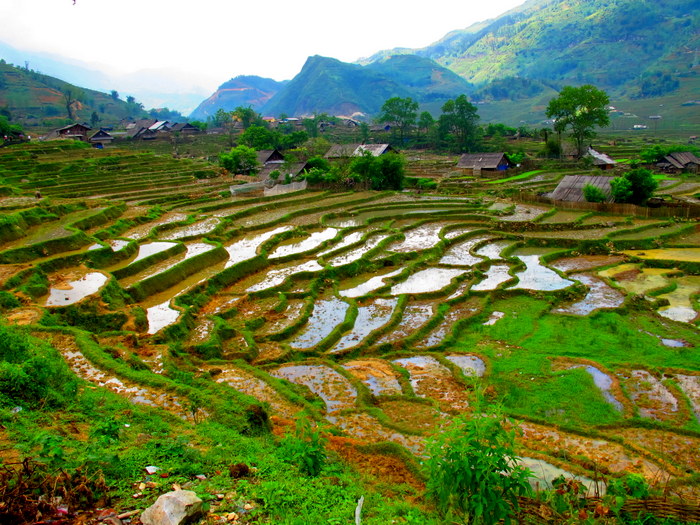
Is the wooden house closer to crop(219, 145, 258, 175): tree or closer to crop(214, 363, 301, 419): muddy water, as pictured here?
crop(219, 145, 258, 175): tree

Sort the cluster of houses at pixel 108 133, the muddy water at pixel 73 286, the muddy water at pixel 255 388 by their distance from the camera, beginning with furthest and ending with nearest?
the cluster of houses at pixel 108 133 → the muddy water at pixel 73 286 → the muddy water at pixel 255 388

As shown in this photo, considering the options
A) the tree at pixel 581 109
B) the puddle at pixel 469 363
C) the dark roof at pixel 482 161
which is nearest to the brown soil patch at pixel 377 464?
the puddle at pixel 469 363

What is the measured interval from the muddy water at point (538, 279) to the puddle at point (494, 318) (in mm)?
2197

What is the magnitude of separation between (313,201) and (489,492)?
28051mm

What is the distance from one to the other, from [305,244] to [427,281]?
6.88m

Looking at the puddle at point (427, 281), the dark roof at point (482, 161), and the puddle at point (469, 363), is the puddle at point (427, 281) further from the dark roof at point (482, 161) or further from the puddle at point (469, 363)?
the dark roof at point (482, 161)

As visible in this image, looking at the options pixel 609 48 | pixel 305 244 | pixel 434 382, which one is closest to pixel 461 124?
pixel 305 244

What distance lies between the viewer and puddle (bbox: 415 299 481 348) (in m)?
12.9

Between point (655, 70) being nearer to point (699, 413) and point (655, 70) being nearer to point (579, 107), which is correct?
point (579, 107)

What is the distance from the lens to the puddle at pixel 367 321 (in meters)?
12.8

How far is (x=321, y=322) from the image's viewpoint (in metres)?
14.0

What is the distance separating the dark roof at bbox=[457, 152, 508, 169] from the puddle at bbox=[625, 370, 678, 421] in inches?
1328

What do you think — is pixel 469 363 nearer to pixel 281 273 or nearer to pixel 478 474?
pixel 478 474

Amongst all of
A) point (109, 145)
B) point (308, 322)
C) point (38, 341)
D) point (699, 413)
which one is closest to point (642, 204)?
point (699, 413)
